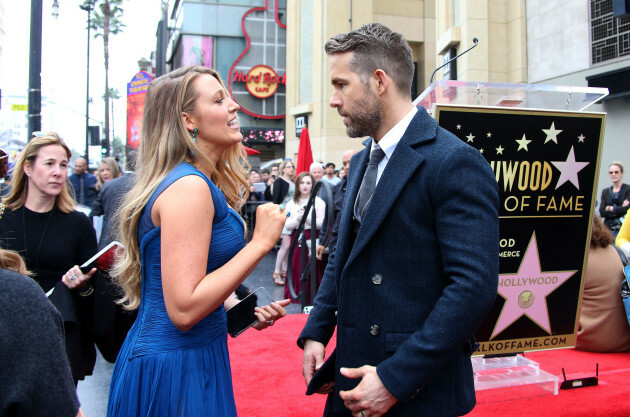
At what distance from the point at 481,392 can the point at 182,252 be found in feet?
8.74

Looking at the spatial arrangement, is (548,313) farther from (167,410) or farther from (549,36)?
(549,36)

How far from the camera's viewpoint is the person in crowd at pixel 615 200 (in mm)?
10031

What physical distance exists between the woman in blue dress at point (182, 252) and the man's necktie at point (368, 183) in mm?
304

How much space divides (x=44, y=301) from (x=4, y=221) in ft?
8.91

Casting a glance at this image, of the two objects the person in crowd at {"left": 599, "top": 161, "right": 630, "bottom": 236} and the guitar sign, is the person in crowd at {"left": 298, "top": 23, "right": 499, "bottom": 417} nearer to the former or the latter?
the person in crowd at {"left": 599, "top": 161, "right": 630, "bottom": 236}

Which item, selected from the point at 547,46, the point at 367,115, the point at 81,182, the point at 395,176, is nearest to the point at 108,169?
the point at 81,182

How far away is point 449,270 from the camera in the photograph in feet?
5.79

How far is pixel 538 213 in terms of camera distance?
11.7ft

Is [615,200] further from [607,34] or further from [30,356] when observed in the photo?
[30,356]

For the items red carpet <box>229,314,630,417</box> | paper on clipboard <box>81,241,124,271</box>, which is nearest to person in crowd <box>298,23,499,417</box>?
paper on clipboard <box>81,241,124,271</box>

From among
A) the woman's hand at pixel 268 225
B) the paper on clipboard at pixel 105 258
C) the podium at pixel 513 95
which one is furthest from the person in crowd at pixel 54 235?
the podium at pixel 513 95

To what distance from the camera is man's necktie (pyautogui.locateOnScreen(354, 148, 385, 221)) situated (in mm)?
2094

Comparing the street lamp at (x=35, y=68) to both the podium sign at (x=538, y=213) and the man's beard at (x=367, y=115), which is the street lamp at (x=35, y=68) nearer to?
the podium sign at (x=538, y=213)

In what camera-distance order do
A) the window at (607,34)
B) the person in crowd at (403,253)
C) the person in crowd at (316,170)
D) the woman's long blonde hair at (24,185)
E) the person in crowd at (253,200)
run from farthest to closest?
the person in crowd at (253,200) → the window at (607,34) → the person in crowd at (316,170) → the woman's long blonde hair at (24,185) → the person in crowd at (403,253)
